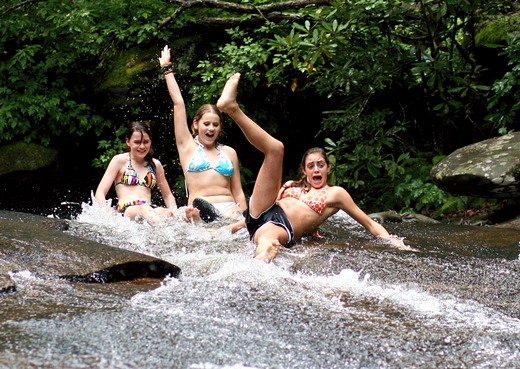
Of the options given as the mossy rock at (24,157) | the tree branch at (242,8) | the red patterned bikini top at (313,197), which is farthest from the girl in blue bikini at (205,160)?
the mossy rock at (24,157)

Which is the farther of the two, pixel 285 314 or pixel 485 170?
pixel 485 170

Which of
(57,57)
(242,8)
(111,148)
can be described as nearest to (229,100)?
(242,8)

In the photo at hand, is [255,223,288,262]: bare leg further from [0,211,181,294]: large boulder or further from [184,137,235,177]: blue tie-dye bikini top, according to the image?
[184,137,235,177]: blue tie-dye bikini top

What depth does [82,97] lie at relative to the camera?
1110cm

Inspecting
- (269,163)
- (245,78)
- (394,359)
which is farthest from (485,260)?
(245,78)

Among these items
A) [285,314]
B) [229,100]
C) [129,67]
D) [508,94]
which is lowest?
[285,314]

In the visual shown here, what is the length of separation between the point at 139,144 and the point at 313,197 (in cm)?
232

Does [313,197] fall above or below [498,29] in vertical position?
below

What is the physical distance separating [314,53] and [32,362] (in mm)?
5767

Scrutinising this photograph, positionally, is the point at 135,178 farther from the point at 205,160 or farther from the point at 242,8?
the point at 242,8

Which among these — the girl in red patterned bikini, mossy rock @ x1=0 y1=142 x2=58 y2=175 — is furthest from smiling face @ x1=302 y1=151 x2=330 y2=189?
mossy rock @ x1=0 y1=142 x2=58 y2=175

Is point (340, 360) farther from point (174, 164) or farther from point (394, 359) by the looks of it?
point (174, 164)

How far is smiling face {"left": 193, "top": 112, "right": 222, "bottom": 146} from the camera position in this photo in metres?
6.71

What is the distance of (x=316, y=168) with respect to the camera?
18.1 feet
